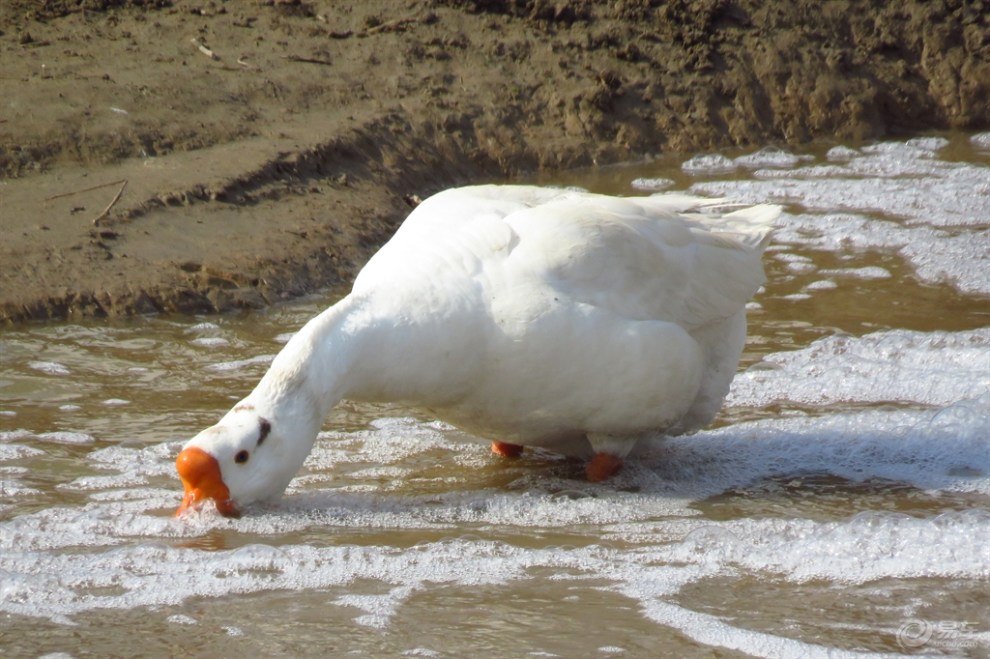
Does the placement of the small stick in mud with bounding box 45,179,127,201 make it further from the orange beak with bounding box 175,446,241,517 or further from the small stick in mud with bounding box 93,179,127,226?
the orange beak with bounding box 175,446,241,517

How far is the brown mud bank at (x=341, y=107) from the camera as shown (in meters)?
7.85

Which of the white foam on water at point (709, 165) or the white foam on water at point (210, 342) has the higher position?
the white foam on water at point (709, 165)

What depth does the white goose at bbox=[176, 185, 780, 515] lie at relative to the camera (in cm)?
500

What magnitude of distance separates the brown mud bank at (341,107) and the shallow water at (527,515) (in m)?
0.69

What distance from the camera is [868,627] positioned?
4.08m

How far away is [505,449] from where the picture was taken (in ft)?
19.5

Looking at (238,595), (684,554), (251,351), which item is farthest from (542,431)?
(251,351)

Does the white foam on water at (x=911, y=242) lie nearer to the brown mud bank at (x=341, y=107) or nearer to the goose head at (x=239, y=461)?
the brown mud bank at (x=341, y=107)

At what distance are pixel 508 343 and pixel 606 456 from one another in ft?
2.65

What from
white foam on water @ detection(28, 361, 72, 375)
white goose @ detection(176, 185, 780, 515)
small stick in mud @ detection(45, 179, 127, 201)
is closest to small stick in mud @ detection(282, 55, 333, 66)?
small stick in mud @ detection(45, 179, 127, 201)

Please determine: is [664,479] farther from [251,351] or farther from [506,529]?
[251,351]

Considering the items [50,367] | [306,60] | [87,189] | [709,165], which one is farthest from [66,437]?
[709,165]

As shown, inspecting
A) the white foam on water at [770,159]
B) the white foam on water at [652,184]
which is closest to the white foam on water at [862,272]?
the white foam on water at [652,184]

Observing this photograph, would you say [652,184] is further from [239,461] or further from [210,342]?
[239,461]
